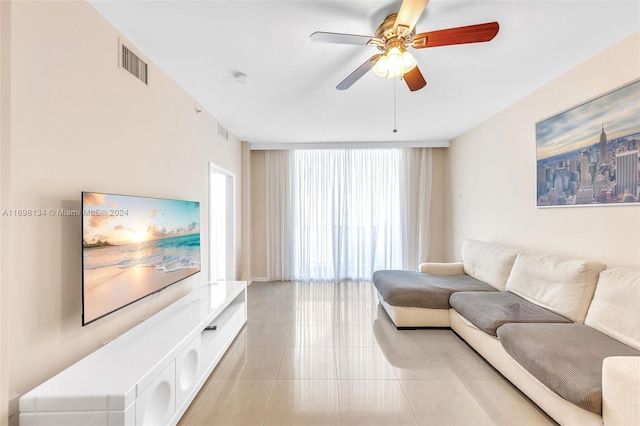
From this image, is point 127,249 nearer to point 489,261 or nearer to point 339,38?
point 339,38

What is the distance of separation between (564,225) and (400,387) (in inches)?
85.0

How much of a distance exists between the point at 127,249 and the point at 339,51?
6.90 ft

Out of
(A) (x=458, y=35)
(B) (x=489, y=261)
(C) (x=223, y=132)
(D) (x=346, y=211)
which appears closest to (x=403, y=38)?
(A) (x=458, y=35)

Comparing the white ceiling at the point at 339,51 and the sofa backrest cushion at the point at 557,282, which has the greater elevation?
the white ceiling at the point at 339,51

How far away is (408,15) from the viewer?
143cm

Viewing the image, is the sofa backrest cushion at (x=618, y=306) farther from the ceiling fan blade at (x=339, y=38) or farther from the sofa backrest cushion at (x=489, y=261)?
the ceiling fan blade at (x=339, y=38)

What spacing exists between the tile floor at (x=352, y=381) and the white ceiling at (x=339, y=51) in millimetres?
2586

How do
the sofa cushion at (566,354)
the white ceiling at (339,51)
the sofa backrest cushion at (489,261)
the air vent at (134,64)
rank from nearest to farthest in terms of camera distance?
the sofa cushion at (566,354) → the white ceiling at (339,51) → the air vent at (134,64) → the sofa backrest cushion at (489,261)

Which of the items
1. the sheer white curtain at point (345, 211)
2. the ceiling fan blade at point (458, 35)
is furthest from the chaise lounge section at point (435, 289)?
the ceiling fan blade at point (458, 35)

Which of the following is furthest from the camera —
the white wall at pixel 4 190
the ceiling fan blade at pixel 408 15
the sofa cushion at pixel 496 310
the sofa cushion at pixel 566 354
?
the sofa cushion at pixel 496 310

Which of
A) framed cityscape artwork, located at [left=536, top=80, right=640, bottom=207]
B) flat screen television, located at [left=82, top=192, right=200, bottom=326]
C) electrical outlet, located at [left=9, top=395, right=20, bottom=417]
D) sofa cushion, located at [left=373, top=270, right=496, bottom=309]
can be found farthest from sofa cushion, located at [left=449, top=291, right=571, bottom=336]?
electrical outlet, located at [left=9, top=395, right=20, bottom=417]

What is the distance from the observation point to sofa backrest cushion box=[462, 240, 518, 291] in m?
2.99

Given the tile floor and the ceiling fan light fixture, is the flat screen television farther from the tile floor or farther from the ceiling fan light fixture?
the ceiling fan light fixture

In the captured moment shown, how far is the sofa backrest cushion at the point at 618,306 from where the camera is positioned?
1.74 meters
